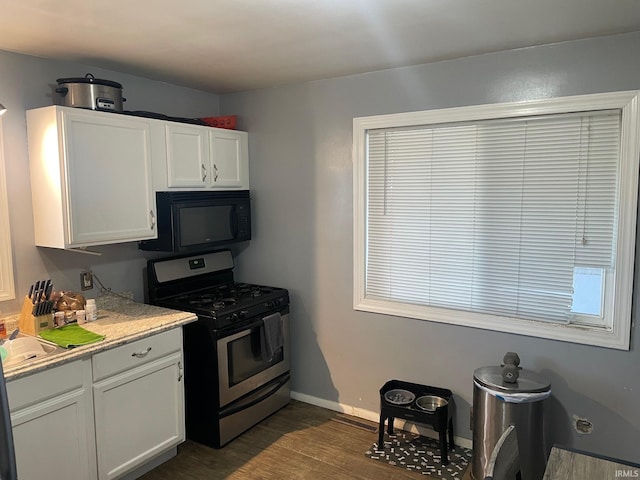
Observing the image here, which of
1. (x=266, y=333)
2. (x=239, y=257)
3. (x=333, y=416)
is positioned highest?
(x=239, y=257)

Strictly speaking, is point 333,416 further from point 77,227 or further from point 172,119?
point 172,119

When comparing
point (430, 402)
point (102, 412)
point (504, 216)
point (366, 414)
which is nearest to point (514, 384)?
point (430, 402)

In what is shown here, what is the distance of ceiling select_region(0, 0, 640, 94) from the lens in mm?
1917

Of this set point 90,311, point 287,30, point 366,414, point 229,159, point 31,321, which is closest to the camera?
point 287,30

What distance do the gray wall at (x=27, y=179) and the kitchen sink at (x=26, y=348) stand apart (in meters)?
0.34

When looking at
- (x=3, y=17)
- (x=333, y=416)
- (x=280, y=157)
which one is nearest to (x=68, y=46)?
(x=3, y=17)

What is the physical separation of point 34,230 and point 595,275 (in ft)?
10.3

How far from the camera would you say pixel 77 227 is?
246 centimetres

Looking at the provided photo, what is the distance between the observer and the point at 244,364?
3062 millimetres

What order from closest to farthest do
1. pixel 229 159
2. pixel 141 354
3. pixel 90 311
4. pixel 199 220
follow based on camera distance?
pixel 141 354 → pixel 90 311 → pixel 199 220 → pixel 229 159

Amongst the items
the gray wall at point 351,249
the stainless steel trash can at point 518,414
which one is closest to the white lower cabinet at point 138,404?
the gray wall at point 351,249

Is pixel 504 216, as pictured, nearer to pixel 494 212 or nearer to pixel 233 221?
pixel 494 212

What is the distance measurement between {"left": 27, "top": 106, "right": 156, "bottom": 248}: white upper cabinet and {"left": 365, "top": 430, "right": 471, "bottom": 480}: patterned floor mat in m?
2.05

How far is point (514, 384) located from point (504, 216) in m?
0.95
